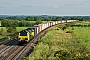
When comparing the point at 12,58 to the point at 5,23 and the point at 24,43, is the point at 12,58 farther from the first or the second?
the point at 5,23

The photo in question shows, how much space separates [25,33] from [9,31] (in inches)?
1631

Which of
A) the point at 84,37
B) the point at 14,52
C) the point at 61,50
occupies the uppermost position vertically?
the point at 61,50

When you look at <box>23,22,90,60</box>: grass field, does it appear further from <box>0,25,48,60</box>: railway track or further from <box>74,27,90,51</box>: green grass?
<box>0,25,48,60</box>: railway track

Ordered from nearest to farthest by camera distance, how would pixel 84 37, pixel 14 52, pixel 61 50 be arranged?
1. pixel 61 50
2. pixel 14 52
3. pixel 84 37

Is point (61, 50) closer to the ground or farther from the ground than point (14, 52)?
farther from the ground

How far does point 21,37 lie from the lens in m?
38.7

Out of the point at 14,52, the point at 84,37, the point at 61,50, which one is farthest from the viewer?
the point at 84,37

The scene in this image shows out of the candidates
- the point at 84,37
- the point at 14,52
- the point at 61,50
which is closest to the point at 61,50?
the point at 61,50

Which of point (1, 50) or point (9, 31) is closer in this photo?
point (1, 50)

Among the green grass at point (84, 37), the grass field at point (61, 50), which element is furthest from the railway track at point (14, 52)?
the green grass at point (84, 37)

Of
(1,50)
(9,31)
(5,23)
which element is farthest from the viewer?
(5,23)

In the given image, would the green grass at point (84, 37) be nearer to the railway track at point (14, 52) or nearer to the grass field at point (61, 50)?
the grass field at point (61, 50)

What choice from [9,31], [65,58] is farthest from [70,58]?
[9,31]

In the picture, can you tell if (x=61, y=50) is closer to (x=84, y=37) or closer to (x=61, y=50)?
(x=61, y=50)
